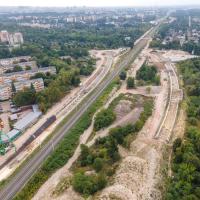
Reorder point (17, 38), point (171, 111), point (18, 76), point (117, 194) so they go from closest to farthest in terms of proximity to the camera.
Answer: point (117, 194), point (171, 111), point (18, 76), point (17, 38)

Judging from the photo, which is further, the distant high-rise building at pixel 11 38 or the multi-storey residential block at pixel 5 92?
the distant high-rise building at pixel 11 38

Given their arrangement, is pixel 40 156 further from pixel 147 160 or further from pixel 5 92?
pixel 5 92

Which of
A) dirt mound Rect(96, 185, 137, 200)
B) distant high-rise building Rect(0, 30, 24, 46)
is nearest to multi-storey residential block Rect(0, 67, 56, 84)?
dirt mound Rect(96, 185, 137, 200)

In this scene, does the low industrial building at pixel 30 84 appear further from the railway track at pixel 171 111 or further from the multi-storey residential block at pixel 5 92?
the railway track at pixel 171 111

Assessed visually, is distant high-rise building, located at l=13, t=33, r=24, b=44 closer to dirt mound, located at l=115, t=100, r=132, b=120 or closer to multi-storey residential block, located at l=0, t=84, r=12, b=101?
multi-storey residential block, located at l=0, t=84, r=12, b=101

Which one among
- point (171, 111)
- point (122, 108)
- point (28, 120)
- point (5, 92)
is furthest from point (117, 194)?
point (5, 92)

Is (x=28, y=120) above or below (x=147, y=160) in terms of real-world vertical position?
below

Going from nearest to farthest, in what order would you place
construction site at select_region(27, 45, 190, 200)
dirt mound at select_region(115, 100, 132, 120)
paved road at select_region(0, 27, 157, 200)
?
construction site at select_region(27, 45, 190, 200), paved road at select_region(0, 27, 157, 200), dirt mound at select_region(115, 100, 132, 120)

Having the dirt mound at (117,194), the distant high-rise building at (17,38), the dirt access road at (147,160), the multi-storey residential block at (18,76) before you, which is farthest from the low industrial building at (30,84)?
the distant high-rise building at (17,38)

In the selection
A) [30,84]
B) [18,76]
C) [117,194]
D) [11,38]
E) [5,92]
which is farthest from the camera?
[11,38]

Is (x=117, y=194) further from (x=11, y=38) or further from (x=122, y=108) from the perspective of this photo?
(x=11, y=38)

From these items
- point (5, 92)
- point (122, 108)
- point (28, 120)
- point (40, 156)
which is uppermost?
point (122, 108)

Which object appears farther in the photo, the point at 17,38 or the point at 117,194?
the point at 17,38
